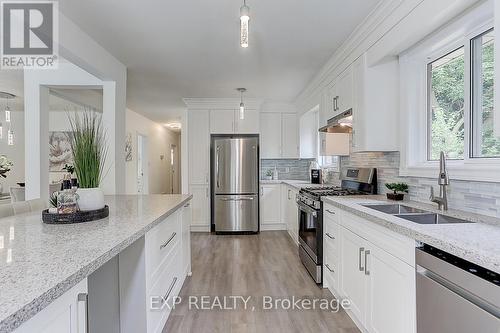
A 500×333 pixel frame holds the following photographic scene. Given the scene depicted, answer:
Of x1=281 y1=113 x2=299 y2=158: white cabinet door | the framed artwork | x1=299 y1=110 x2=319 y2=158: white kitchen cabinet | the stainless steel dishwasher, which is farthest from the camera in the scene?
the framed artwork

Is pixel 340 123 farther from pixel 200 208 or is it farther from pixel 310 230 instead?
pixel 200 208

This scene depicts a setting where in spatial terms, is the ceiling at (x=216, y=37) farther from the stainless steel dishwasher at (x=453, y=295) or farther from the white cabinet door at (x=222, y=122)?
the stainless steel dishwasher at (x=453, y=295)

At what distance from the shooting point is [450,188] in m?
1.90

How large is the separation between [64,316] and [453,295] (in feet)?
4.45

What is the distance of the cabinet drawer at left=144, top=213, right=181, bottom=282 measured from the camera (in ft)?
5.42

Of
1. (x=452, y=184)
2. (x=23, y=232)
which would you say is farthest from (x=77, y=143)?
(x=452, y=184)

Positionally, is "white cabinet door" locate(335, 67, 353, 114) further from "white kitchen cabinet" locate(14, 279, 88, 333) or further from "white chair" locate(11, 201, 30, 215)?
"white chair" locate(11, 201, 30, 215)

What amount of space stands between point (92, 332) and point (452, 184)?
240 centimetres

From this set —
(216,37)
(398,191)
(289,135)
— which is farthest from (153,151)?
(398,191)

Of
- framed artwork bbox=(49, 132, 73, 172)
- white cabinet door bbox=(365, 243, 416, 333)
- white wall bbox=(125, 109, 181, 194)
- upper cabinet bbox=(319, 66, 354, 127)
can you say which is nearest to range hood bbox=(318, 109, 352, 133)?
upper cabinet bbox=(319, 66, 354, 127)

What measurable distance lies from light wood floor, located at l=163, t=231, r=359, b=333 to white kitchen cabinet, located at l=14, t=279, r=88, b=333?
4.29ft

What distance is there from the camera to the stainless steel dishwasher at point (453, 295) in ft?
3.08

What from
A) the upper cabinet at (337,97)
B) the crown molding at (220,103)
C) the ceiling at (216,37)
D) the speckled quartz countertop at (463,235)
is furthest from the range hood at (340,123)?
the crown molding at (220,103)

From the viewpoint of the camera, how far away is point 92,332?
1639mm
